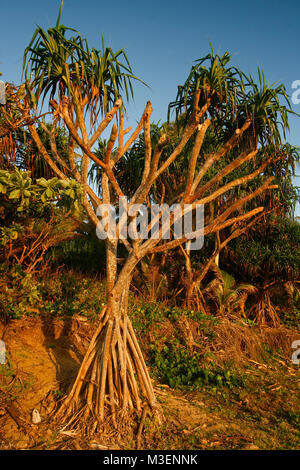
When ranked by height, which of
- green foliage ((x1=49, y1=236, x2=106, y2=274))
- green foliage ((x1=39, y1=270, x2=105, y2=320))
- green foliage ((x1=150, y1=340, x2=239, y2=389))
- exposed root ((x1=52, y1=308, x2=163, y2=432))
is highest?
green foliage ((x1=49, y1=236, x2=106, y2=274))

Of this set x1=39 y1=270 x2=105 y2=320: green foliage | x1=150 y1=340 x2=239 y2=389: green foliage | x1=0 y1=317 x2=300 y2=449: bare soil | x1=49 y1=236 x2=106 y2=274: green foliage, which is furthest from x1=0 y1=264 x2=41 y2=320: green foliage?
x1=49 y1=236 x2=106 y2=274: green foliage

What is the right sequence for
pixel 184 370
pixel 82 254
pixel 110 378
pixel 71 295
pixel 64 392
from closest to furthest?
pixel 110 378
pixel 64 392
pixel 184 370
pixel 71 295
pixel 82 254

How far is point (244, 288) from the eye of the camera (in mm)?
8406

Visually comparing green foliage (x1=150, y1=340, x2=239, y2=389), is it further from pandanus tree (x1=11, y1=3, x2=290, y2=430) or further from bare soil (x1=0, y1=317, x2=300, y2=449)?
pandanus tree (x1=11, y1=3, x2=290, y2=430)

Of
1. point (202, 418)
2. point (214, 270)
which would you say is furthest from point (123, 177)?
point (202, 418)

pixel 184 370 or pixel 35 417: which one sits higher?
pixel 35 417

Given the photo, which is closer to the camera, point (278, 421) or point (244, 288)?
point (278, 421)

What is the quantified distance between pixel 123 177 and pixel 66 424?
5.69 metres

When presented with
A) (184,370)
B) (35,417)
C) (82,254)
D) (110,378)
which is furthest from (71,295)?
(110,378)

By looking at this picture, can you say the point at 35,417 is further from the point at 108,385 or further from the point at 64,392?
the point at 108,385

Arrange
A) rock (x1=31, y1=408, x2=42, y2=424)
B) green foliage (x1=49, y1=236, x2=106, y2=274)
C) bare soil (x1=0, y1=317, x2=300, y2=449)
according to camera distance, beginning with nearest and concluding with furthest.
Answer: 1. bare soil (x1=0, y1=317, x2=300, y2=449)
2. rock (x1=31, y1=408, x2=42, y2=424)
3. green foliage (x1=49, y1=236, x2=106, y2=274)

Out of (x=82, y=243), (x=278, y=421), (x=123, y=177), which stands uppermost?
(x=123, y=177)

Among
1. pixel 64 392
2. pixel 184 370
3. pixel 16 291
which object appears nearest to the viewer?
pixel 64 392
